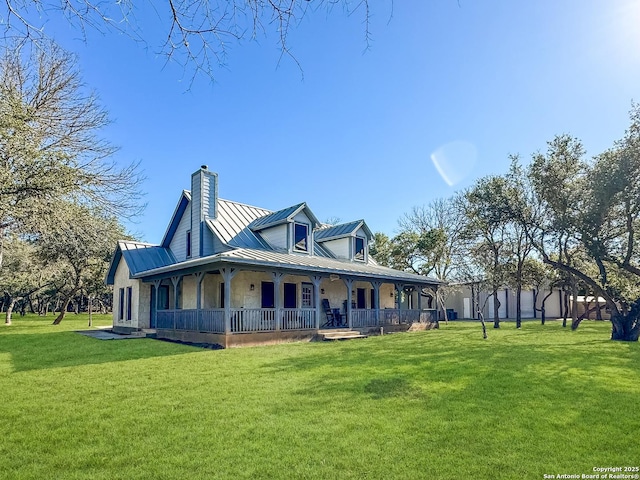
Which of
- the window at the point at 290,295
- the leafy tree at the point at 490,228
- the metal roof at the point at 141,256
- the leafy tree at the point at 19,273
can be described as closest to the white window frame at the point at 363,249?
the window at the point at 290,295

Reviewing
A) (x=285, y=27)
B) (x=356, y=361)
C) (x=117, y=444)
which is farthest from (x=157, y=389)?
(x=285, y=27)

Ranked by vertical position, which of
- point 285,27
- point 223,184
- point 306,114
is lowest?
point 285,27

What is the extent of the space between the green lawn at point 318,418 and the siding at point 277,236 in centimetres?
832

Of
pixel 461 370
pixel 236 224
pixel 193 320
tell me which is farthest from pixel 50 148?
pixel 236 224

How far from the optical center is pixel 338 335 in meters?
15.7

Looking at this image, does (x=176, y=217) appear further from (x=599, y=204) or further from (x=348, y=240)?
(x=599, y=204)

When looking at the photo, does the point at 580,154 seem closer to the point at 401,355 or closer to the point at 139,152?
the point at 401,355

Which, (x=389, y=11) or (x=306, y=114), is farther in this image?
(x=306, y=114)

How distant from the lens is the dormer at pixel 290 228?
17578mm

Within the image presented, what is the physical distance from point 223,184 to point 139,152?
972 centimetres

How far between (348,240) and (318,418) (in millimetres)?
16147

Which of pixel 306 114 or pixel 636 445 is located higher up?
pixel 306 114

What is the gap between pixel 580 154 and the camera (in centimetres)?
1656

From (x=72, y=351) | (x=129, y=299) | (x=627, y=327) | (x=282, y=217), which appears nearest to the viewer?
(x=72, y=351)
